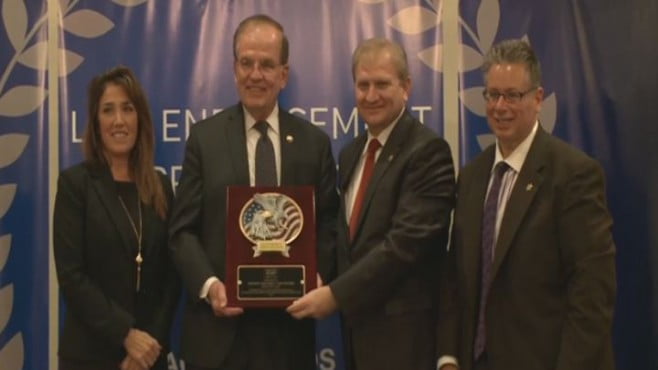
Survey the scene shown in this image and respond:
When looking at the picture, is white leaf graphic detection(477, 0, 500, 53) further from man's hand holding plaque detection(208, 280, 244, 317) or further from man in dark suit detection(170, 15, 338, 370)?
man's hand holding plaque detection(208, 280, 244, 317)

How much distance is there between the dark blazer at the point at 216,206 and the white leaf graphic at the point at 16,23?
1.43 metres

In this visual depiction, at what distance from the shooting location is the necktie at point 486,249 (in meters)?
2.60

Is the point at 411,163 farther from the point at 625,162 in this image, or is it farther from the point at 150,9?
the point at 150,9

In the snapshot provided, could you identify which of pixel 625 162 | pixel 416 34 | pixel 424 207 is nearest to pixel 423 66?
pixel 416 34

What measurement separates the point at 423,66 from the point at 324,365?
5.04 ft

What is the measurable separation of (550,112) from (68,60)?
2.36 m

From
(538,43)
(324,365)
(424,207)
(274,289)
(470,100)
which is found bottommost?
(324,365)

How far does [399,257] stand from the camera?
2.70 m

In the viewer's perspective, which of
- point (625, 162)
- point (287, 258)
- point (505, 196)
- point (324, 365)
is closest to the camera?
point (505, 196)

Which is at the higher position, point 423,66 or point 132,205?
point 423,66

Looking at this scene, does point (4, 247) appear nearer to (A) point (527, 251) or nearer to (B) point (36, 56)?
(B) point (36, 56)

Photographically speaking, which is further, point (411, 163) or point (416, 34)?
point (416, 34)

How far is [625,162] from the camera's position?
3.68 meters

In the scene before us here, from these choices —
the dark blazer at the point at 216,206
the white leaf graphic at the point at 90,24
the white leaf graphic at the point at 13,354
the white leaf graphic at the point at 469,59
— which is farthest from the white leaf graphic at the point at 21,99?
the white leaf graphic at the point at 469,59
